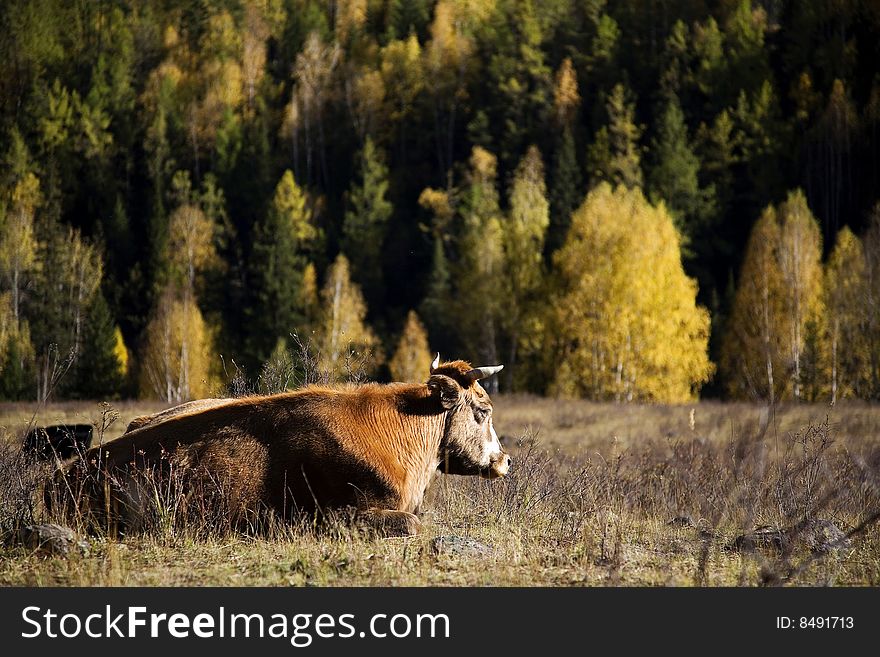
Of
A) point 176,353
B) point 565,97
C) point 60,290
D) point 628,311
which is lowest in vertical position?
point 176,353

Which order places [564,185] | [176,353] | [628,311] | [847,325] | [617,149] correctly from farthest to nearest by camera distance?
[617,149]
[564,185]
[176,353]
[847,325]
[628,311]

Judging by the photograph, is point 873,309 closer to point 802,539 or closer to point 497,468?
point 497,468

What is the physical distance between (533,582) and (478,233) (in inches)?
2147

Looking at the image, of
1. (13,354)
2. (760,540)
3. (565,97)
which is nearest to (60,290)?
(13,354)

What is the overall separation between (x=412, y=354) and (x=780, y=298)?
62.5 ft

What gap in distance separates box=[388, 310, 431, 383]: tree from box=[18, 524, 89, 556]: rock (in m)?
48.2

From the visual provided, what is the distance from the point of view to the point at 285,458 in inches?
305

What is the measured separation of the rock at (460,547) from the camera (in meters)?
6.89

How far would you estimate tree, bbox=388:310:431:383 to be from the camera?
184ft

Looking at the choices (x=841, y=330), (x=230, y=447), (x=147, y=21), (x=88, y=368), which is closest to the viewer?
(x=230, y=447)

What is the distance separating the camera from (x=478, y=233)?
198ft

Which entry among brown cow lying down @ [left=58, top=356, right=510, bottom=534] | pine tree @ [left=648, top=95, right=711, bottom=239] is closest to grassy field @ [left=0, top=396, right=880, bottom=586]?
brown cow lying down @ [left=58, top=356, right=510, bottom=534]
